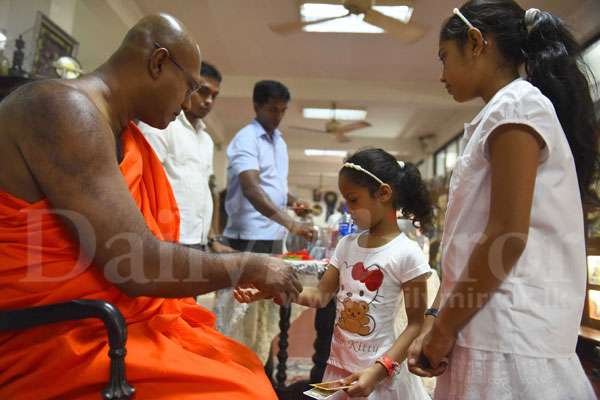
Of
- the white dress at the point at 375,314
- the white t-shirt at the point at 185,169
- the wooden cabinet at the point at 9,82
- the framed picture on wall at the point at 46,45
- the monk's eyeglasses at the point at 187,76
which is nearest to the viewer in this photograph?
the monk's eyeglasses at the point at 187,76

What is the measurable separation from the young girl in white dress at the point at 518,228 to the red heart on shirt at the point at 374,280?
414 millimetres

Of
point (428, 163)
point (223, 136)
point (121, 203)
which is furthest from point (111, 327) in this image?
point (428, 163)

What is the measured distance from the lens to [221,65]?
22.4 feet

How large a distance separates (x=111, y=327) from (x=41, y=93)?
Result: 52 cm

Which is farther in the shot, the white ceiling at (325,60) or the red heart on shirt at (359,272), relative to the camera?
the white ceiling at (325,60)

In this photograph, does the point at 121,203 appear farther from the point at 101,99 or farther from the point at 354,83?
the point at 354,83

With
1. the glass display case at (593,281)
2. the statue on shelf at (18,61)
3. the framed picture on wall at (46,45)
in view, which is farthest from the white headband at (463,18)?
the framed picture on wall at (46,45)

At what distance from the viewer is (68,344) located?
0.91m

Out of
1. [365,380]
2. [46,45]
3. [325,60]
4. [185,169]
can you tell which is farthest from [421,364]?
[325,60]

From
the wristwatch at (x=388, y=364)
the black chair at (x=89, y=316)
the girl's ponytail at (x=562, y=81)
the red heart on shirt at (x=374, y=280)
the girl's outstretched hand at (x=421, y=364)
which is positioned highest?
the girl's ponytail at (x=562, y=81)

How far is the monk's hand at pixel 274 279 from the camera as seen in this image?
3.49ft

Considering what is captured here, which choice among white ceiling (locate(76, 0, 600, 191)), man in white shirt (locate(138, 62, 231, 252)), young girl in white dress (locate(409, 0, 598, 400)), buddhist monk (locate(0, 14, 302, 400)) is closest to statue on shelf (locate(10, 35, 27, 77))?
white ceiling (locate(76, 0, 600, 191))

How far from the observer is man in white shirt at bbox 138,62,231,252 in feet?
7.50

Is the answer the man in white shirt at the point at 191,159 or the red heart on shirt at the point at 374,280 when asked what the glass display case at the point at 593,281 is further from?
the man in white shirt at the point at 191,159
